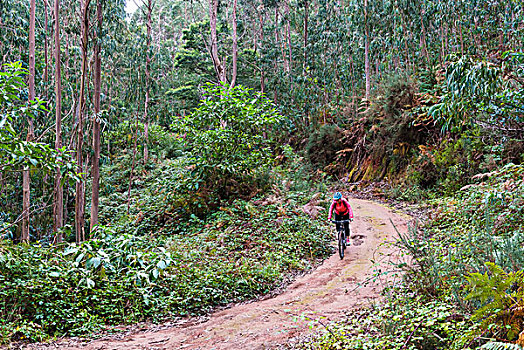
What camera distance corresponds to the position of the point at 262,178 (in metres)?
13.1

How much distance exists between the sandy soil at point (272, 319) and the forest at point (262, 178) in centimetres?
34

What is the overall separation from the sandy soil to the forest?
0.34 metres

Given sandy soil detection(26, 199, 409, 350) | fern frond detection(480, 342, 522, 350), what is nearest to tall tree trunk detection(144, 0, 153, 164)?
sandy soil detection(26, 199, 409, 350)

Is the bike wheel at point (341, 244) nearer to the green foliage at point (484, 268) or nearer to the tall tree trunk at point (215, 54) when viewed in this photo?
the green foliage at point (484, 268)

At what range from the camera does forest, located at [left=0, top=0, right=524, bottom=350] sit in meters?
4.88

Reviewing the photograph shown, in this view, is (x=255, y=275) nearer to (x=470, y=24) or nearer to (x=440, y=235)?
(x=440, y=235)

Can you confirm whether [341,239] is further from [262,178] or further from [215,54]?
[215,54]

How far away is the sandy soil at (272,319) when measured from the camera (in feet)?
16.1

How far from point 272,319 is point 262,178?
7832 mm

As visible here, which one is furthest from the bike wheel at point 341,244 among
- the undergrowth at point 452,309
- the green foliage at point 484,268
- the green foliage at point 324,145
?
the green foliage at point 324,145

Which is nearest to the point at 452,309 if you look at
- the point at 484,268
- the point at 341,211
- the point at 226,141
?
the point at 484,268

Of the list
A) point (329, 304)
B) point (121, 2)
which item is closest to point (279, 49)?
point (121, 2)

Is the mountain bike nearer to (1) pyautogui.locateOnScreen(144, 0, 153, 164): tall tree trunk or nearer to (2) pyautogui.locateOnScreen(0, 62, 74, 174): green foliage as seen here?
(2) pyautogui.locateOnScreen(0, 62, 74, 174): green foliage

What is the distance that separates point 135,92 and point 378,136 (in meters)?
11.8
